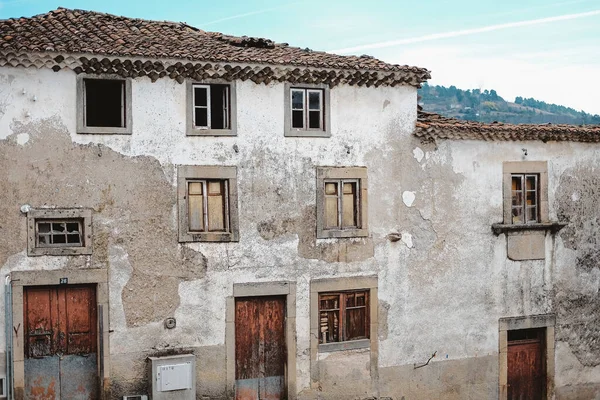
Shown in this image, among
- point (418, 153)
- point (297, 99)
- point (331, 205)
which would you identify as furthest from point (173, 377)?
point (418, 153)

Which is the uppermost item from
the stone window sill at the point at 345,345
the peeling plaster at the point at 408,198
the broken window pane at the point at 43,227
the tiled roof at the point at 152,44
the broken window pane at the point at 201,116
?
the tiled roof at the point at 152,44

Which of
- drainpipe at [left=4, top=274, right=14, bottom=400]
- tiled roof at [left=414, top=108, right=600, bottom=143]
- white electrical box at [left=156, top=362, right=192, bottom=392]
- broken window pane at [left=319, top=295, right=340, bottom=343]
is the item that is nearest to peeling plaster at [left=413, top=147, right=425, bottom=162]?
tiled roof at [left=414, top=108, right=600, bottom=143]

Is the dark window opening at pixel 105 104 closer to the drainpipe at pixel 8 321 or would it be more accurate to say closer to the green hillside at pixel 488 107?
the drainpipe at pixel 8 321

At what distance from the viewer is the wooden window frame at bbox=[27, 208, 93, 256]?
15047 mm

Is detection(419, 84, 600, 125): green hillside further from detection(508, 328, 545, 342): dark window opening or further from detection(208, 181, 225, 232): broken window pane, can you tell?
detection(208, 181, 225, 232): broken window pane

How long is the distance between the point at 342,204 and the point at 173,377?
198 inches

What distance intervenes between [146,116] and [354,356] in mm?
6672

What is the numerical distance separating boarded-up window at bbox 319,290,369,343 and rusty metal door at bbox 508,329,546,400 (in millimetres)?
3925

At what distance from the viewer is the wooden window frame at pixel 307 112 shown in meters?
16.9

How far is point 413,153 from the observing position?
707 inches

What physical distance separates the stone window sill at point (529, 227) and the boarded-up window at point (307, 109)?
4797 mm

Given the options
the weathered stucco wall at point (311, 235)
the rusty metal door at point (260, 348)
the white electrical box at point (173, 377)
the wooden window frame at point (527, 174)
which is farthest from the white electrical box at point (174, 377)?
the wooden window frame at point (527, 174)

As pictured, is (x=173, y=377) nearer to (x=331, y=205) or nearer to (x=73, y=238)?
(x=73, y=238)

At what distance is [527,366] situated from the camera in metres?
19.4
